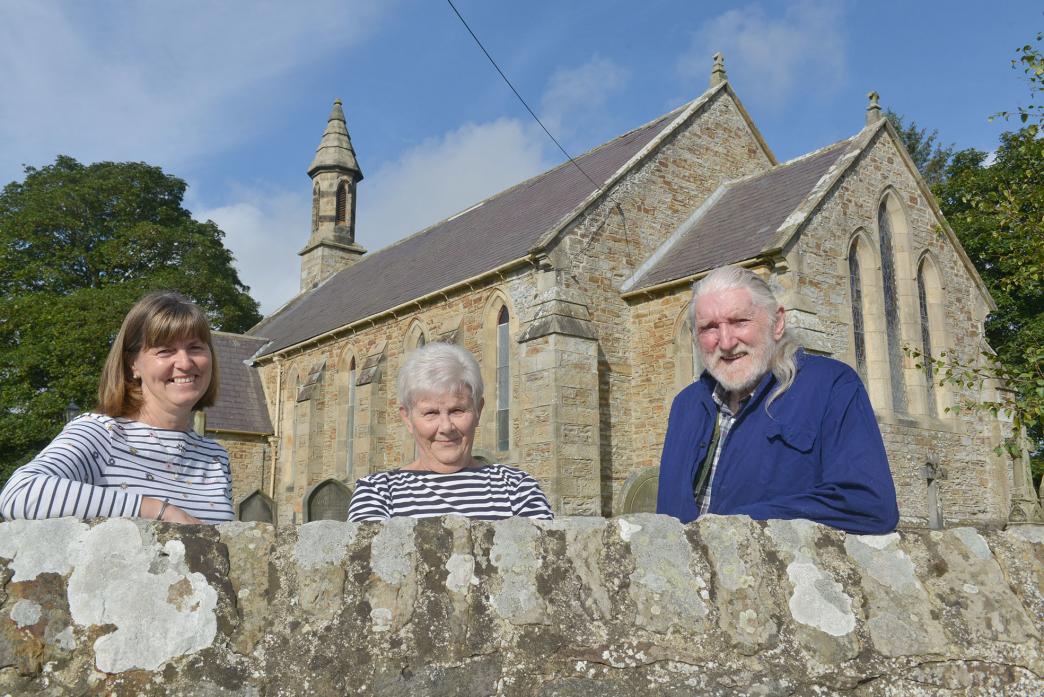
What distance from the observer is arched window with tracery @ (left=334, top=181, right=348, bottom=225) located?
35.9 meters

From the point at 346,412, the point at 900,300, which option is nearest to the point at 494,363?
the point at 346,412

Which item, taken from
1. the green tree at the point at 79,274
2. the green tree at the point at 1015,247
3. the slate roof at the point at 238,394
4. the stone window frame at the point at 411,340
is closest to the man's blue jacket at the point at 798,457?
the green tree at the point at 1015,247

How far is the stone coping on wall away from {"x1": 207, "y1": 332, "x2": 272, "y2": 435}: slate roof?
24754 millimetres

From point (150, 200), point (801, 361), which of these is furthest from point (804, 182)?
point (150, 200)

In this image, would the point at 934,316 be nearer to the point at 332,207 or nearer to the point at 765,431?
the point at 765,431

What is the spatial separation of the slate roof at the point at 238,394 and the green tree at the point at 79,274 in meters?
3.63

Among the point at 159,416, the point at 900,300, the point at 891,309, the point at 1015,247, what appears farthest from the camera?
the point at 900,300

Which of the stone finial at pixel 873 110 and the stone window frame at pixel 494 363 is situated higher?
the stone finial at pixel 873 110

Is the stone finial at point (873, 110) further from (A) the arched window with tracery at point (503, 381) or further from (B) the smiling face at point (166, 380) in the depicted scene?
(B) the smiling face at point (166, 380)

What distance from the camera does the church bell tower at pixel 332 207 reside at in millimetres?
34938

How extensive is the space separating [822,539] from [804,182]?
→ 1602 cm

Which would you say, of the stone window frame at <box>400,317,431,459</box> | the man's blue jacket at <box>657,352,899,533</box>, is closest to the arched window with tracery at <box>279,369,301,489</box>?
the stone window frame at <box>400,317,431,459</box>

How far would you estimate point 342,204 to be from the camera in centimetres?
3634

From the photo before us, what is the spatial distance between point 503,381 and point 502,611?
638 inches
